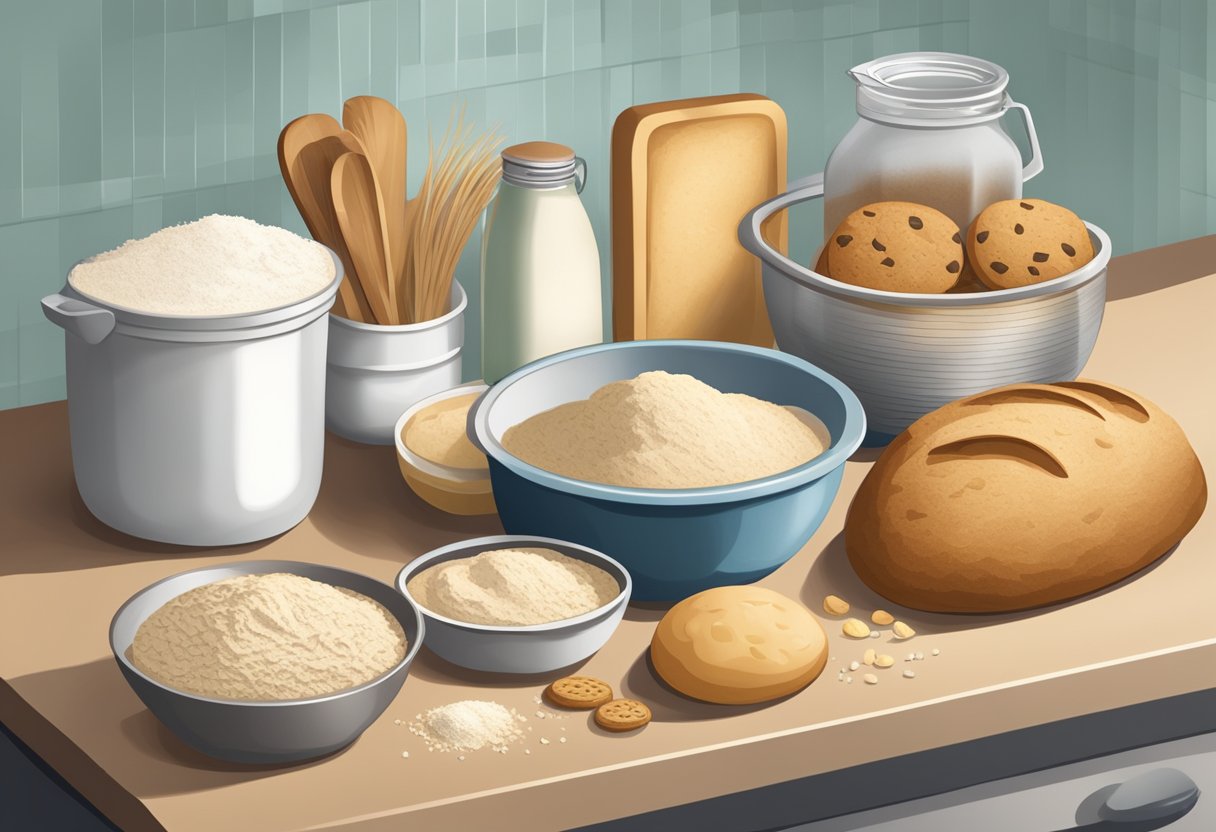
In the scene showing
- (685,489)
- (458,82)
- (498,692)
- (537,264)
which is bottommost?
(498,692)

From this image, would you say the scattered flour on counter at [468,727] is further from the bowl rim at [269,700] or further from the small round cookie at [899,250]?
the small round cookie at [899,250]

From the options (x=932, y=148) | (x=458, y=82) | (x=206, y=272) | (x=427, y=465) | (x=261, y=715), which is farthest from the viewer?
(x=458, y=82)

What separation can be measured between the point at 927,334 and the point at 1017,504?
0.21 metres

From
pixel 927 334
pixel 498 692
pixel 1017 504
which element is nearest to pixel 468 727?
pixel 498 692

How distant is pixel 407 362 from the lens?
Result: 4.88 ft

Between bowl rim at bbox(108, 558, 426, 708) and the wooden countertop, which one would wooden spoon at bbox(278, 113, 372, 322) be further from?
bowl rim at bbox(108, 558, 426, 708)

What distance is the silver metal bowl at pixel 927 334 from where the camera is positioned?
4.80 ft

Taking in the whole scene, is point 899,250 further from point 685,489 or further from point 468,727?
point 468,727

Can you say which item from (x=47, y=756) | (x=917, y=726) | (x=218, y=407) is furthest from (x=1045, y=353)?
(x=47, y=756)

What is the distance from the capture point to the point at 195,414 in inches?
51.1

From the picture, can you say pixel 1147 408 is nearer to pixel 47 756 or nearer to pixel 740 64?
pixel 740 64

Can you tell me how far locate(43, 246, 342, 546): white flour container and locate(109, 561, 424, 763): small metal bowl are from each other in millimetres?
170

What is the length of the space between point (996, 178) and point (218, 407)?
0.65m

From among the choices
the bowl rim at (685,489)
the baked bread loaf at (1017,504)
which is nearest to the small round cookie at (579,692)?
the bowl rim at (685,489)
